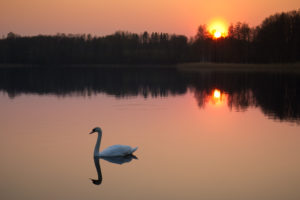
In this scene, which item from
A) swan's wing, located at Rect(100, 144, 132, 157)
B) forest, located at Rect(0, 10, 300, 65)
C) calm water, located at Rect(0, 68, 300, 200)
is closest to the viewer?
calm water, located at Rect(0, 68, 300, 200)

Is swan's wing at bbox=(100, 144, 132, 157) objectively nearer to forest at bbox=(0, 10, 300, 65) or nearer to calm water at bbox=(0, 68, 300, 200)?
calm water at bbox=(0, 68, 300, 200)

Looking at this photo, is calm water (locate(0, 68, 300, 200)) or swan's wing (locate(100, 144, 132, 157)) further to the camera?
swan's wing (locate(100, 144, 132, 157))

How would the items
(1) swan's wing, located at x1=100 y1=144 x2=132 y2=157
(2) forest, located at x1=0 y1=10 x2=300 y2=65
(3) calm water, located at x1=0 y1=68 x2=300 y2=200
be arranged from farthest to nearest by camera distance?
(2) forest, located at x1=0 y1=10 x2=300 y2=65 < (1) swan's wing, located at x1=100 y1=144 x2=132 y2=157 < (3) calm water, located at x1=0 y1=68 x2=300 y2=200

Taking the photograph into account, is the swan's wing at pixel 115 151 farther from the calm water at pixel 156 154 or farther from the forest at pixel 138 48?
the forest at pixel 138 48

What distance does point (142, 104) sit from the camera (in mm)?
22828

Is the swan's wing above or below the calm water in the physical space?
above

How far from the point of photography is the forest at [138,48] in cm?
8338

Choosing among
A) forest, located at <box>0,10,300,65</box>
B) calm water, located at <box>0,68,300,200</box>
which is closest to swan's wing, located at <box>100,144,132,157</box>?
calm water, located at <box>0,68,300,200</box>

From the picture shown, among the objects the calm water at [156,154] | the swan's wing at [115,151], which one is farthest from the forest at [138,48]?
the swan's wing at [115,151]

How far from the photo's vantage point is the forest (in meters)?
83.4

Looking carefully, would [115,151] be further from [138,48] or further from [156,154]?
[138,48]

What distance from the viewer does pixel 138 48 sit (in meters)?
129

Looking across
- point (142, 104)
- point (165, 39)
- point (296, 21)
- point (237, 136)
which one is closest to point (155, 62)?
point (165, 39)

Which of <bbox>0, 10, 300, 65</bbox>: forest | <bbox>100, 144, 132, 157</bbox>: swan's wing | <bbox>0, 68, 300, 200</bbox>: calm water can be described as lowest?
<bbox>0, 68, 300, 200</bbox>: calm water
